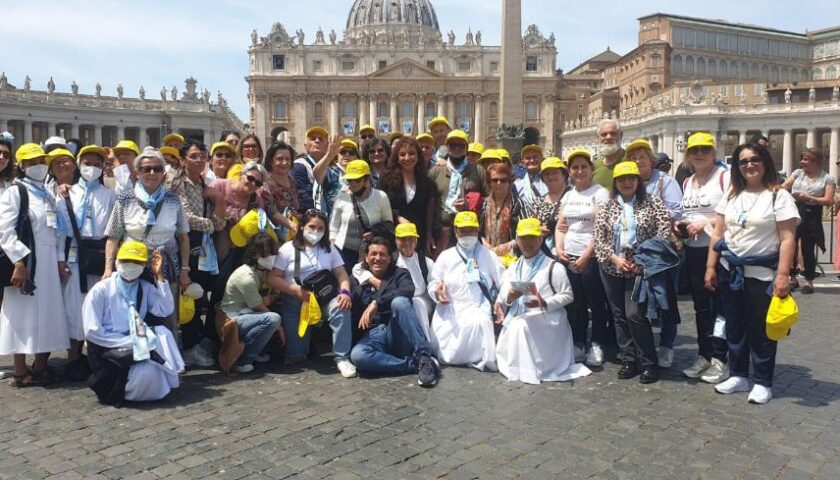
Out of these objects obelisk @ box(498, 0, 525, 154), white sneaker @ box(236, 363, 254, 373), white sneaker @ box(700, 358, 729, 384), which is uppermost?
obelisk @ box(498, 0, 525, 154)

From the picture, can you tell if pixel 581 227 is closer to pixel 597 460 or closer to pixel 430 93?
pixel 597 460

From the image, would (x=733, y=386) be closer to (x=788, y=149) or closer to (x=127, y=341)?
(x=127, y=341)

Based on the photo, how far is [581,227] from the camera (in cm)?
670

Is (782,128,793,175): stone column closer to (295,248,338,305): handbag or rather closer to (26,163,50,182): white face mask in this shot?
(295,248,338,305): handbag

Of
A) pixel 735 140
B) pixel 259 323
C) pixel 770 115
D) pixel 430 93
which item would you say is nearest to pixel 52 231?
pixel 259 323

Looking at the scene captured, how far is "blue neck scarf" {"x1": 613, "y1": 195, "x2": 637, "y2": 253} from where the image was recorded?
624 centimetres

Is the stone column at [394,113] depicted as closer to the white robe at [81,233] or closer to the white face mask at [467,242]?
the white face mask at [467,242]

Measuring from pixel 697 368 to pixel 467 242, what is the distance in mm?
2394

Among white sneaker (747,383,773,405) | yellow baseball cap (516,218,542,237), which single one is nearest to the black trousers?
yellow baseball cap (516,218,542,237)

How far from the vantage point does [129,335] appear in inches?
225

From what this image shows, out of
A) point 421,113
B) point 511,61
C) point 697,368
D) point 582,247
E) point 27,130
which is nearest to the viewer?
point 697,368

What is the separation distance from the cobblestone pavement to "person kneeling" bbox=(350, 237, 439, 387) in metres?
0.20

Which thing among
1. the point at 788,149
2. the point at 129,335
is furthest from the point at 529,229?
the point at 788,149

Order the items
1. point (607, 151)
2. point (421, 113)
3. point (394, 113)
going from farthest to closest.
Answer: point (421, 113)
point (394, 113)
point (607, 151)
